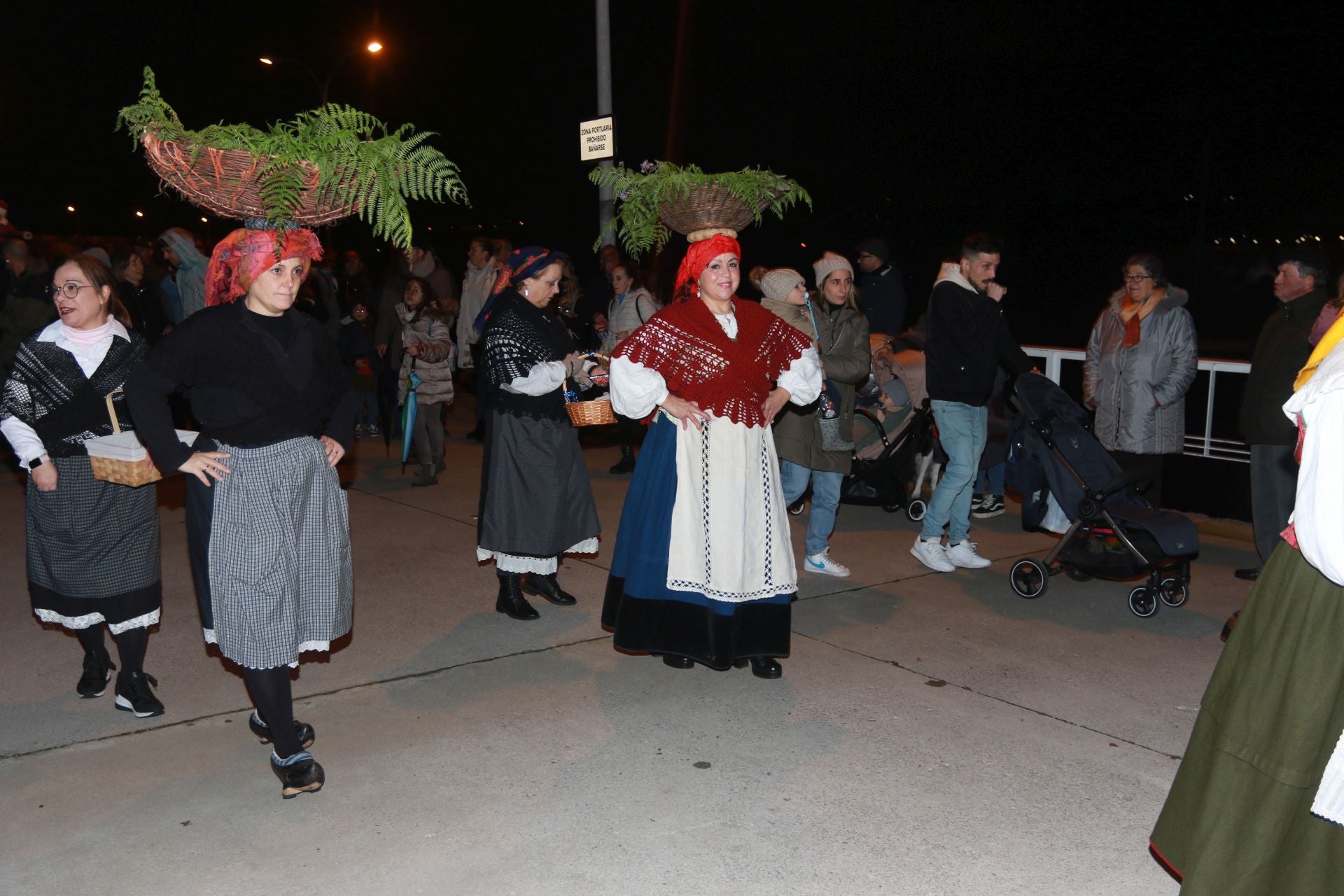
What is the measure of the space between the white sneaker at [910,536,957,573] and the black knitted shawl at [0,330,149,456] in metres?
4.61

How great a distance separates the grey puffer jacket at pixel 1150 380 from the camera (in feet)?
22.3

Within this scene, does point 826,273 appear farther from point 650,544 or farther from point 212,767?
point 212,767

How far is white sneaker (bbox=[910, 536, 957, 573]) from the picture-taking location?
677cm

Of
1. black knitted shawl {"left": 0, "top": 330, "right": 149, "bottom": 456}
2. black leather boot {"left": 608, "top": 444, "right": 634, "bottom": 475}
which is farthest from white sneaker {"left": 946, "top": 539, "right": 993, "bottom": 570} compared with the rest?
black knitted shawl {"left": 0, "top": 330, "right": 149, "bottom": 456}

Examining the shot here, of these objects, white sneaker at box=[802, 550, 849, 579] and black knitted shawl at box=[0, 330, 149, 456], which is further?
white sneaker at box=[802, 550, 849, 579]

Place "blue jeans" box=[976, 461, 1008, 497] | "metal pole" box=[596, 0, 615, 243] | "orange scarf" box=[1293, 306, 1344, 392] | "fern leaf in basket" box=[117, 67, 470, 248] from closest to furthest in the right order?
"orange scarf" box=[1293, 306, 1344, 392] < "fern leaf in basket" box=[117, 67, 470, 248] < "blue jeans" box=[976, 461, 1008, 497] < "metal pole" box=[596, 0, 615, 243]

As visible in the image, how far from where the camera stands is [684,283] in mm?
4953

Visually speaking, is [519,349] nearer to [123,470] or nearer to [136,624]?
[123,470]

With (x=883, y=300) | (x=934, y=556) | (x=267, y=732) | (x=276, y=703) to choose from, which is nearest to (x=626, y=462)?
(x=883, y=300)

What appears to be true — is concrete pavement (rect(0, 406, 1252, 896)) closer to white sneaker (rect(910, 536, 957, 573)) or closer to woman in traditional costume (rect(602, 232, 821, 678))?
woman in traditional costume (rect(602, 232, 821, 678))

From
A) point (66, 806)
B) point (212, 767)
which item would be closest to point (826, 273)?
point (212, 767)

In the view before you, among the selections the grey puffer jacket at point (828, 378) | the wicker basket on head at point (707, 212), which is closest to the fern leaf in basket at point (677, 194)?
the wicker basket on head at point (707, 212)

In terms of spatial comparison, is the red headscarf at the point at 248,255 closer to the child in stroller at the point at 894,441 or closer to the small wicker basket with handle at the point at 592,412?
the small wicker basket with handle at the point at 592,412

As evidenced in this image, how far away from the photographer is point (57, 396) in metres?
4.33
